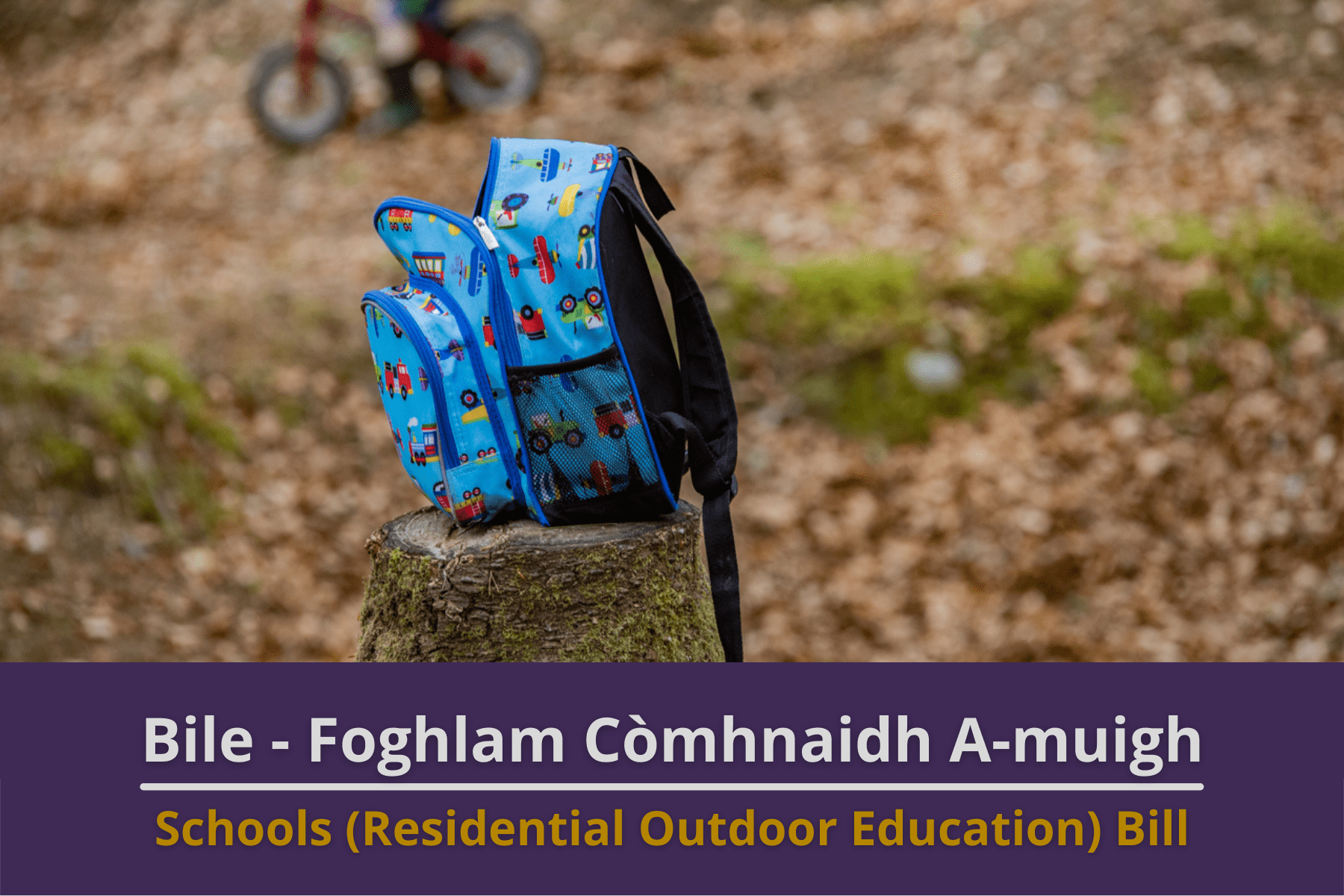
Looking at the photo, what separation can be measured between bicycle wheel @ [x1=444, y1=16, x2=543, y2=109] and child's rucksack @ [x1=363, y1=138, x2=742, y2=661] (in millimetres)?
3875

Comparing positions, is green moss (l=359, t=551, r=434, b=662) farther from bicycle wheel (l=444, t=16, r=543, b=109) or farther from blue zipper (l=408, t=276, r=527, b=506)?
bicycle wheel (l=444, t=16, r=543, b=109)

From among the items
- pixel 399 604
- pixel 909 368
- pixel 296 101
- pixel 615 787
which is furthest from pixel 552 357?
pixel 296 101

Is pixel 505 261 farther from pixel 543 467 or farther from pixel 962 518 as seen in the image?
pixel 962 518

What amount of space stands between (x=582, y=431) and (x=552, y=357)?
0.15 m

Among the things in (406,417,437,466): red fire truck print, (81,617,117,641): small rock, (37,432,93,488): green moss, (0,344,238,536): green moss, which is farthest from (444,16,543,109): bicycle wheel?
(406,417,437,466): red fire truck print

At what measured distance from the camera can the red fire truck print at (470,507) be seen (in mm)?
1925

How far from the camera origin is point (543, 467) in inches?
75.4

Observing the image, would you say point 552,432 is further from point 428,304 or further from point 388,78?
point 388,78

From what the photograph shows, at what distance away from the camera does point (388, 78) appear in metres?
5.49

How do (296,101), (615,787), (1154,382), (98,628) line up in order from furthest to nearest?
(296,101) → (1154,382) → (98,628) → (615,787)

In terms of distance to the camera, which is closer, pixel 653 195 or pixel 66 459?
pixel 653 195

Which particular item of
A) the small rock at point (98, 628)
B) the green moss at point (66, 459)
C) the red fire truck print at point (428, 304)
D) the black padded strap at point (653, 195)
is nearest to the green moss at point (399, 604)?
the red fire truck print at point (428, 304)

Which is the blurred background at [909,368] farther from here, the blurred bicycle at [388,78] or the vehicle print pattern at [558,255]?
the vehicle print pattern at [558,255]

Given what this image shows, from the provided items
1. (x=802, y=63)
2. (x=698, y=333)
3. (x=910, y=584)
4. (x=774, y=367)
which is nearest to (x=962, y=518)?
(x=910, y=584)
